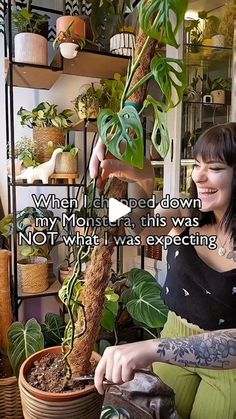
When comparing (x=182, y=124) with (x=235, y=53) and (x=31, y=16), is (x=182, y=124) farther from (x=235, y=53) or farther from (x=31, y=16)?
(x=31, y=16)

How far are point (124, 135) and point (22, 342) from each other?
1.03m

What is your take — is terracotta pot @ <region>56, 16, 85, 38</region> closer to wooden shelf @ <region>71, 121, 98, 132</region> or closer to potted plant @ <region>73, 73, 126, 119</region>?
potted plant @ <region>73, 73, 126, 119</region>

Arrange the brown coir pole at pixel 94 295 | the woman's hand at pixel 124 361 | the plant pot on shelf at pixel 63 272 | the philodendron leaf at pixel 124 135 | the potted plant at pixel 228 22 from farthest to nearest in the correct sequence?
the plant pot on shelf at pixel 63 272 → the potted plant at pixel 228 22 → the brown coir pole at pixel 94 295 → the philodendron leaf at pixel 124 135 → the woman's hand at pixel 124 361

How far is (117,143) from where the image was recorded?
0.61 meters

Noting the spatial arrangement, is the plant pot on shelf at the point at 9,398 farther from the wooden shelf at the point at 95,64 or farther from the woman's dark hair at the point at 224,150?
the wooden shelf at the point at 95,64

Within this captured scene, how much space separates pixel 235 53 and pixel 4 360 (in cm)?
166

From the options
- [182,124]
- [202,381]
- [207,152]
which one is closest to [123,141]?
[207,152]

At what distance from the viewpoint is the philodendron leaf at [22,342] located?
4.16ft

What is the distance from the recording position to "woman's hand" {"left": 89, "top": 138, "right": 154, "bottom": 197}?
0.69 metres

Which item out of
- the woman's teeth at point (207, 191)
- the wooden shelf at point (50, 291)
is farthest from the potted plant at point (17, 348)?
the woman's teeth at point (207, 191)

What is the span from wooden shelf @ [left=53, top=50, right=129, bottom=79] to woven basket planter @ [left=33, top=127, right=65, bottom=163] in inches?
12.7

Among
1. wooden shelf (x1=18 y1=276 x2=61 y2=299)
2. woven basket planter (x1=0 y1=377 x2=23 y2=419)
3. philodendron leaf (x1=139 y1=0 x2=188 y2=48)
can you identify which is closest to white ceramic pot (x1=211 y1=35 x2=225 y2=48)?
philodendron leaf (x1=139 y1=0 x2=188 y2=48)

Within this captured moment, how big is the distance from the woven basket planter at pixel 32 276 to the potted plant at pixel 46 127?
52 cm

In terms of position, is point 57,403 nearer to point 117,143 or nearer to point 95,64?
point 117,143
